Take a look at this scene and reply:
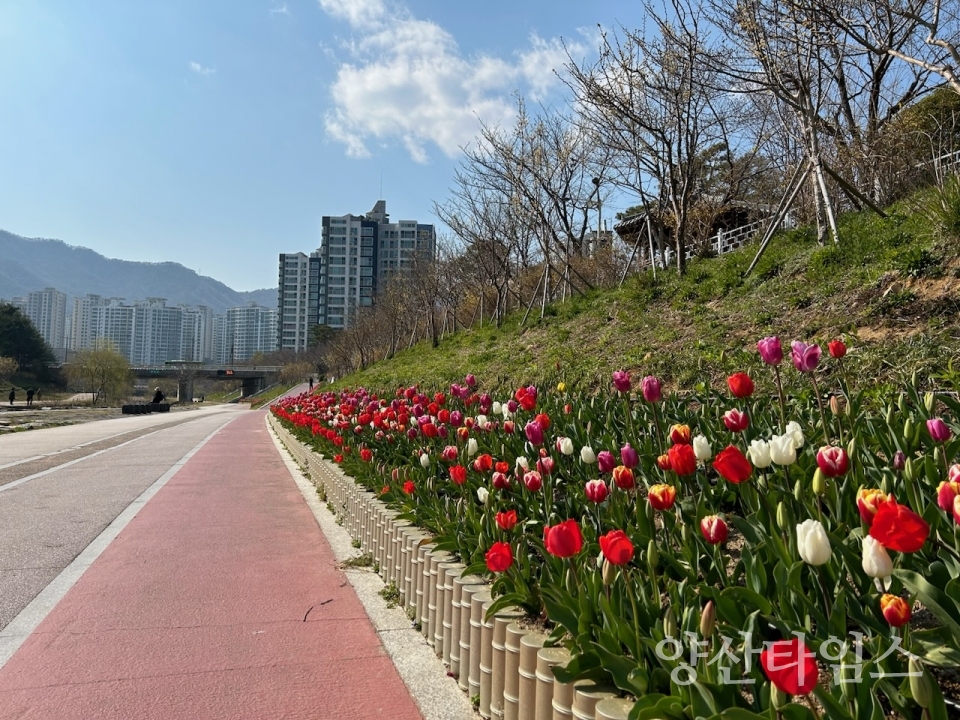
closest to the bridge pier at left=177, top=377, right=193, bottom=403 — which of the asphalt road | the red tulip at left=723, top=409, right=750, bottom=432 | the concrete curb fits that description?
the asphalt road

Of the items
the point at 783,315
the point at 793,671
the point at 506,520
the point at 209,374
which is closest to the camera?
the point at 793,671

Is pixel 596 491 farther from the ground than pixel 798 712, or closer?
farther from the ground

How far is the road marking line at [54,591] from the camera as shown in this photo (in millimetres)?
3541

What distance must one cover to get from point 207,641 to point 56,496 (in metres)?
6.25

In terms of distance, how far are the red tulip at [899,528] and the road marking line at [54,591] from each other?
12.4 ft

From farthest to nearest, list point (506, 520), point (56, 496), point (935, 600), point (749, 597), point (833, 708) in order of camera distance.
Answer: point (56, 496), point (506, 520), point (749, 597), point (935, 600), point (833, 708)

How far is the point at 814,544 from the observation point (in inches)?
61.1

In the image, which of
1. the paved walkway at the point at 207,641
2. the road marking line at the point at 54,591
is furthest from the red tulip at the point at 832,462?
the road marking line at the point at 54,591

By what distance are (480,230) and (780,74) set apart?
42.2 ft

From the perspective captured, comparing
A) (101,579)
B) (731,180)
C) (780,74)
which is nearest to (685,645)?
(101,579)

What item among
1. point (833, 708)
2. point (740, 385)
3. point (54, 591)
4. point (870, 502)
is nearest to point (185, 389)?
point (54, 591)

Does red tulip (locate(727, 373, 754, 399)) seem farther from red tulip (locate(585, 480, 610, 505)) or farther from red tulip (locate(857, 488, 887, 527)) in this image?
red tulip (locate(857, 488, 887, 527))

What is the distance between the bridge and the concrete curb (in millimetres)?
99308

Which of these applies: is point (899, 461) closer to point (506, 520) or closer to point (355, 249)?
point (506, 520)
